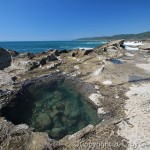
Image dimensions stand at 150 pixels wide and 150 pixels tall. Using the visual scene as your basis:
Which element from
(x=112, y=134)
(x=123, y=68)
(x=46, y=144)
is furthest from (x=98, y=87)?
(x=46, y=144)

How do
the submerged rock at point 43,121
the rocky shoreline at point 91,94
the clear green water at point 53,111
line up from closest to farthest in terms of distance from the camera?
the rocky shoreline at point 91,94 < the submerged rock at point 43,121 < the clear green water at point 53,111

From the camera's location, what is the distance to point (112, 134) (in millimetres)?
12891

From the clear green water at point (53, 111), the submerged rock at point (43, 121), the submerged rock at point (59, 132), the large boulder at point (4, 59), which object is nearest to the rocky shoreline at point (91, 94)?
the large boulder at point (4, 59)

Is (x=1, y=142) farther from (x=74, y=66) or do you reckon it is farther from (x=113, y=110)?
(x=74, y=66)

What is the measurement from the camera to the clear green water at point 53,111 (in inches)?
606

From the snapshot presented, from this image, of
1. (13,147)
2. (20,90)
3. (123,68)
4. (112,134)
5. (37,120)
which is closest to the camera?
(13,147)

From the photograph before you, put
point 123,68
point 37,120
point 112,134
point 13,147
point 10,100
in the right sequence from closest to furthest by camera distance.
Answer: point 13,147 < point 112,134 < point 37,120 < point 10,100 < point 123,68

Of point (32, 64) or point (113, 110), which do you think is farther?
point (32, 64)

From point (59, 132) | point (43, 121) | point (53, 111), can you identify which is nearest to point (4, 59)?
point (53, 111)

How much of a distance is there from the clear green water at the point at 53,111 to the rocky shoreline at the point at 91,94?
0.76 meters

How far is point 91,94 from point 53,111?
4184mm

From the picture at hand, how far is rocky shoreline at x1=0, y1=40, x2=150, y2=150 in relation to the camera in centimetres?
1226

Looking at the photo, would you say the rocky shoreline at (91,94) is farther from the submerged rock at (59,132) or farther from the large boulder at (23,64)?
the submerged rock at (59,132)

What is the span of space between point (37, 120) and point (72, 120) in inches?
96.7
